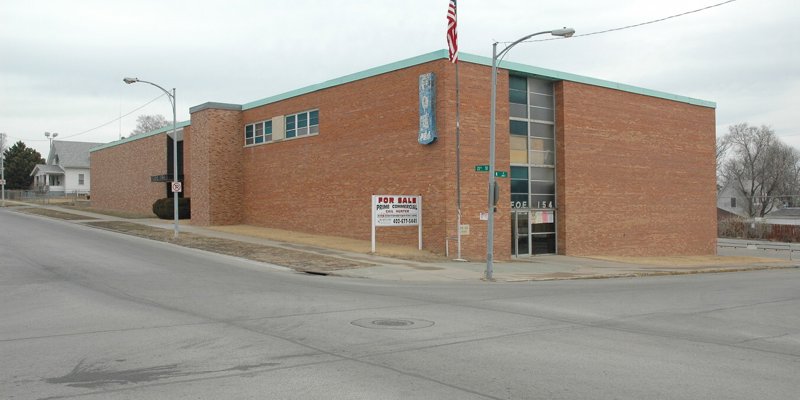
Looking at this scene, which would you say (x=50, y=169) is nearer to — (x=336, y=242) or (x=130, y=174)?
(x=130, y=174)

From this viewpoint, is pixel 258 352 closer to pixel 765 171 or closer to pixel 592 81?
pixel 592 81

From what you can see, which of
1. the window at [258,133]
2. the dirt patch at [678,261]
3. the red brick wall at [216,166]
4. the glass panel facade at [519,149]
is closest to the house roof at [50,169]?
the red brick wall at [216,166]

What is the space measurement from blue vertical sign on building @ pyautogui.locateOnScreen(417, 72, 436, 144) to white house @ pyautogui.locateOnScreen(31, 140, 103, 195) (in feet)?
228

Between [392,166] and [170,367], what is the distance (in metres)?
20.0

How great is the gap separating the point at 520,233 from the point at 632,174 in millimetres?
7990

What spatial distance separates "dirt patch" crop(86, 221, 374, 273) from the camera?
781 inches

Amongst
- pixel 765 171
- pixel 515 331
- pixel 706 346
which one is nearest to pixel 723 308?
pixel 706 346

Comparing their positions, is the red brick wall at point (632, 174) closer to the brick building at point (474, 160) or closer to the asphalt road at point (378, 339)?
the brick building at point (474, 160)

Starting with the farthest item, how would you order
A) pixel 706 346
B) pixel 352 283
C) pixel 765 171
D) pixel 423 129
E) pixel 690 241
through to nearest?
pixel 765 171
pixel 690 241
pixel 423 129
pixel 352 283
pixel 706 346

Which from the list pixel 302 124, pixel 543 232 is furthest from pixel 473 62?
pixel 302 124

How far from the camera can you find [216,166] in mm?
35406

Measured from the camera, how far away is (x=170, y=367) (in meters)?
6.80

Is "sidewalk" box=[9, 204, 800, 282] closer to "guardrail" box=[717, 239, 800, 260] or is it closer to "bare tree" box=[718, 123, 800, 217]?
"guardrail" box=[717, 239, 800, 260]

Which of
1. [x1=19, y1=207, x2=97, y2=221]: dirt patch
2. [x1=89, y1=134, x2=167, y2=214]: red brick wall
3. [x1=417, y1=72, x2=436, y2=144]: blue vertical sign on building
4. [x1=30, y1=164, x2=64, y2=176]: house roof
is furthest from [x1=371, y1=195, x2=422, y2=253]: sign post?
[x1=30, y1=164, x2=64, y2=176]: house roof
